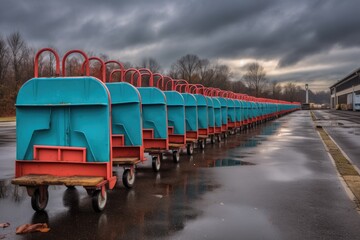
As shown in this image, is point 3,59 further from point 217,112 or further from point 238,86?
point 238,86

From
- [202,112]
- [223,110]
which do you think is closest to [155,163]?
[202,112]

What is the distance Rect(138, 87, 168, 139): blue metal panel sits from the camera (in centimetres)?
945

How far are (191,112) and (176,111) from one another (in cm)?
169

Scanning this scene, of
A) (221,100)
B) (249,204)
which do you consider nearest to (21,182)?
(249,204)

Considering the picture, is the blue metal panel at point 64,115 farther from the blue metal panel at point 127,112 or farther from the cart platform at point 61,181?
the blue metal panel at point 127,112

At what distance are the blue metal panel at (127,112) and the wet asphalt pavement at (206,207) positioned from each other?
102 centimetres

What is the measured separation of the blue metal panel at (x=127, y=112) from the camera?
7570 mm

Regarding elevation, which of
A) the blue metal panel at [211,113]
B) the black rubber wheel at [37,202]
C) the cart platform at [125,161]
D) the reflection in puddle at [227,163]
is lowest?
the reflection in puddle at [227,163]

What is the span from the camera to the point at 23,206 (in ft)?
19.6

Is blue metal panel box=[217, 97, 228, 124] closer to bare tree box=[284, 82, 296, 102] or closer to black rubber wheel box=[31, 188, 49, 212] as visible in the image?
black rubber wheel box=[31, 188, 49, 212]

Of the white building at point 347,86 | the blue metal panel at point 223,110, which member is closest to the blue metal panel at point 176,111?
the blue metal panel at point 223,110

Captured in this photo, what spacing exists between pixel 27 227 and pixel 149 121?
515 centimetres

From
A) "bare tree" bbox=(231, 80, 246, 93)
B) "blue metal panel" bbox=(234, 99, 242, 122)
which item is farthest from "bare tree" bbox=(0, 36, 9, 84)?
"bare tree" bbox=(231, 80, 246, 93)

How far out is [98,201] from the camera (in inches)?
218
